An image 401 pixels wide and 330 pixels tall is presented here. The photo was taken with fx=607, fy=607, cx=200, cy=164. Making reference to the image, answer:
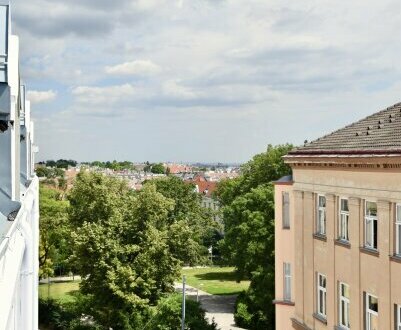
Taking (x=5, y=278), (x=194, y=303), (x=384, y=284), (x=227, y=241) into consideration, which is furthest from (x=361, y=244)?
(x=227, y=241)

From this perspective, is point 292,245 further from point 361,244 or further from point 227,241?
point 227,241

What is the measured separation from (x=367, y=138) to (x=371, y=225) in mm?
2847

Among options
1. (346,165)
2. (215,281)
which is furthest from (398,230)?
(215,281)

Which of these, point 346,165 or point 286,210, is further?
point 286,210

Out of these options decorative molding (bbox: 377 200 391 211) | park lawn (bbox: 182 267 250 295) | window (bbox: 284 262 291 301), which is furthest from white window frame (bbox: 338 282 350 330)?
park lawn (bbox: 182 267 250 295)

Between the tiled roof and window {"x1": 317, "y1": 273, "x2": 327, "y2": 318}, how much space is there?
4.23 m

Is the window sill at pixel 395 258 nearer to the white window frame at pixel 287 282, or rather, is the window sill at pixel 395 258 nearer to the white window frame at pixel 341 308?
the white window frame at pixel 341 308

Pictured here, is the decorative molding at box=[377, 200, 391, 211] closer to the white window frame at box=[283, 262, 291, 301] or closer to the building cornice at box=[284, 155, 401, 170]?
the building cornice at box=[284, 155, 401, 170]

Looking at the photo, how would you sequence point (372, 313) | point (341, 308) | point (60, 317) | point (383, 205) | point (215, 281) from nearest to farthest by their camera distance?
point (383, 205), point (372, 313), point (341, 308), point (60, 317), point (215, 281)

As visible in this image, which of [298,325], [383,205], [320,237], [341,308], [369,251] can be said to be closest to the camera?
[383,205]

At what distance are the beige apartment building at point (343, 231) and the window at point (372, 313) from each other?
0.05 feet

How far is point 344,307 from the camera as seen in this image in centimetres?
1853

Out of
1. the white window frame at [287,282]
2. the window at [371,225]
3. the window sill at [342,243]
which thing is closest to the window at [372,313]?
the window at [371,225]

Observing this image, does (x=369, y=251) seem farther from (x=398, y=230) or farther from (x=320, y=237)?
(x=320, y=237)
